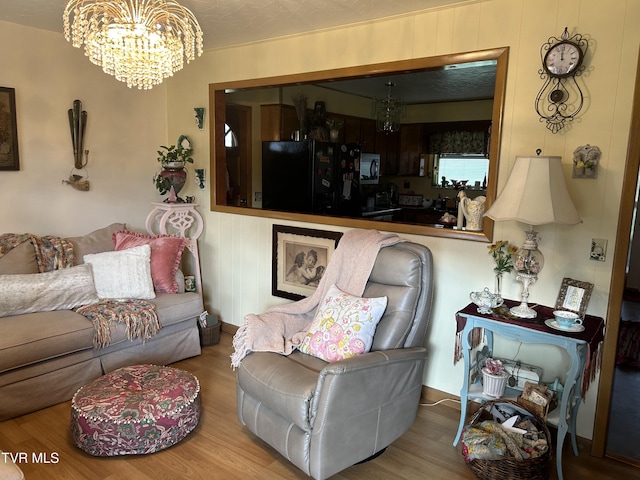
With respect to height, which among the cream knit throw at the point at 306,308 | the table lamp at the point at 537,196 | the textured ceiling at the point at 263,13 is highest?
the textured ceiling at the point at 263,13

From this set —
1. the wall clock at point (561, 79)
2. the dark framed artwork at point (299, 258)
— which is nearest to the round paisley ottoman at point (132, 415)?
the dark framed artwork at point (299, 258)

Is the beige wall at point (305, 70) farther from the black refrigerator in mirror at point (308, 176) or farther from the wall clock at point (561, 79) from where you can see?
the black refrigerator in mirror at point (308, 176)

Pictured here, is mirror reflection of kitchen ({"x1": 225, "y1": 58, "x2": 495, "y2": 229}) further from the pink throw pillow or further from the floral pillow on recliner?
the floral pillow on recliner

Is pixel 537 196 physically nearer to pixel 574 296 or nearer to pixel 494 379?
pixel 574 296

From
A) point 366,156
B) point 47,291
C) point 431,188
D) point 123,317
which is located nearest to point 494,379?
point 123,317

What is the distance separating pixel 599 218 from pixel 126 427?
2.63 meters

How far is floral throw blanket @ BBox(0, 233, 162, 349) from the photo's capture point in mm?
3031

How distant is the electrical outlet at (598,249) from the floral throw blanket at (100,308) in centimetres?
274

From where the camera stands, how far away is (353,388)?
216 centimetres

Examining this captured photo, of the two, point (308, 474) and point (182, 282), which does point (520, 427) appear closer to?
point (308, 474)

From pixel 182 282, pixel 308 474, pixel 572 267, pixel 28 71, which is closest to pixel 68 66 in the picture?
pixel 28 71

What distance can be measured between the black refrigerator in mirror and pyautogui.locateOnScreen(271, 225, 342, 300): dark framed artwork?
561 mm

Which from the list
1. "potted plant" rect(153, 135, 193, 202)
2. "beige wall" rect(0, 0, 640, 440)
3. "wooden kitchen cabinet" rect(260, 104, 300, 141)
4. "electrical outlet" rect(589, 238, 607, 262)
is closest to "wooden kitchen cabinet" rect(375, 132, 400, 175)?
"wooden kitchen cabinet" rect(260, 104, 300, 141)

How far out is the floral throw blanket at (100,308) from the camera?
3.03 metres
